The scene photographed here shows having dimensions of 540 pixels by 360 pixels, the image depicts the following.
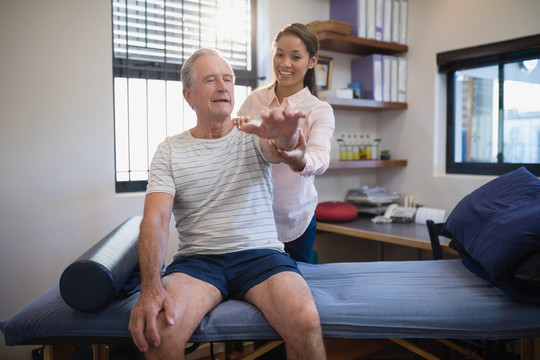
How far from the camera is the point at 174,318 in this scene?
1.29m

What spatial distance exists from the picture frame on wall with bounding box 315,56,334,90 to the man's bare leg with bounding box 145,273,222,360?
2.02m

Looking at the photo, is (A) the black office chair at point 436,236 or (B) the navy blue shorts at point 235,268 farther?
(A) the black office chair at point 436,236

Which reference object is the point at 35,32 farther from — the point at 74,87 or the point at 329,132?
the point at 329,132

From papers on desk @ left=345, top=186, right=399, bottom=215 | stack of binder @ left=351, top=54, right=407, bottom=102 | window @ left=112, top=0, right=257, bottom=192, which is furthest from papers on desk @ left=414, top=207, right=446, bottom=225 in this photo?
window @ left=112, top=0, right=257, bottom=192

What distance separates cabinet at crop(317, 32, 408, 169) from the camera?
296 cm

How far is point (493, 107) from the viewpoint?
292 cm

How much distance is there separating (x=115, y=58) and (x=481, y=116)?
2.34 metres

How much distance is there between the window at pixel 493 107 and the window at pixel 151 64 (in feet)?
5.21

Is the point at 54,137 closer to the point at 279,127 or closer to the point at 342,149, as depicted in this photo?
the point at 279,127

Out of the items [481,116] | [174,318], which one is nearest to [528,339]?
[174,318]

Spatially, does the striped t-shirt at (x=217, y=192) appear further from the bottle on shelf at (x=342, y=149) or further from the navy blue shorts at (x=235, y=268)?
the bottle on shelf at (x=342, y=149)

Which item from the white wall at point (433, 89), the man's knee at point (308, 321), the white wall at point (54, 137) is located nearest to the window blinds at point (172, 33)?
the white wall at point (54, 137)

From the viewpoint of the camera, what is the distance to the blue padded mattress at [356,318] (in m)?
1.41

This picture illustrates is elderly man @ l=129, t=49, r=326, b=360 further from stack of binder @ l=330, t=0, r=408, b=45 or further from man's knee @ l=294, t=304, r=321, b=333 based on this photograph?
stack of binder @ l=330, t=0, r=408, b=45
